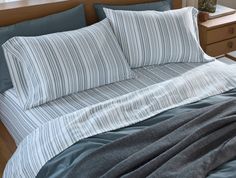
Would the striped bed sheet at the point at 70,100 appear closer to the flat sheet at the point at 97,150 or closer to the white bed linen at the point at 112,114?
the white bed linen at the point at 112,114

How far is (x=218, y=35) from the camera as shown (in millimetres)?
2910

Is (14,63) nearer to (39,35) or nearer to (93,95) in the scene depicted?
(39,35)

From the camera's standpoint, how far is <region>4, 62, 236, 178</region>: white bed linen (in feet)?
5.10

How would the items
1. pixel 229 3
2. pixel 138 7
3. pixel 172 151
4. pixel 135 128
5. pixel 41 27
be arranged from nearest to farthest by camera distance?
pixel 172 151
pixel 135 128
pixel 41 27
pixel 138 7
pixel 229 3

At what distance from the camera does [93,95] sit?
1.98m

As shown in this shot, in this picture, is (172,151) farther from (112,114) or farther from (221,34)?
(221,34)

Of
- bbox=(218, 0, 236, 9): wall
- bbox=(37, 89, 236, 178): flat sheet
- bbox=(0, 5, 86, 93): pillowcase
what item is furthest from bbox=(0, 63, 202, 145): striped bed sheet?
bbox=(218, 0, 236, 9): wall

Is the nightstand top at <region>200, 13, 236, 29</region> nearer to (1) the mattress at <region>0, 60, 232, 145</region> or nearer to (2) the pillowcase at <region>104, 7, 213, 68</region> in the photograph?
(2) the pillowcase at <region>104, 7, 213, 68</region>

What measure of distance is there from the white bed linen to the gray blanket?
0.52ft

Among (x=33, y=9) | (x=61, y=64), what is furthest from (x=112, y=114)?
(x=33, y=9)

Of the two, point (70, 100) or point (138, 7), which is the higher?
point (138, 7)

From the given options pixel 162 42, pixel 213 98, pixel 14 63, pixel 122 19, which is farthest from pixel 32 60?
pixel 213 98

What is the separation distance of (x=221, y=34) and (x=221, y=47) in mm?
113

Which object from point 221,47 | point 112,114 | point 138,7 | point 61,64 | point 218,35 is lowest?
point 221,47
